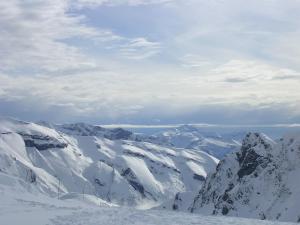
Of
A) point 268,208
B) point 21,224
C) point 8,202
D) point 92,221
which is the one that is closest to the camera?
point 21,224

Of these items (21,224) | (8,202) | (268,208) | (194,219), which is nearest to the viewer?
(21,224)

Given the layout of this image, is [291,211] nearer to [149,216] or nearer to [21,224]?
[149,216]

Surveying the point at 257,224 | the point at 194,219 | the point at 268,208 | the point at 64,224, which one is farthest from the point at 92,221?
the point at 268,208

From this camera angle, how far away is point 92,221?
48594 millimetres

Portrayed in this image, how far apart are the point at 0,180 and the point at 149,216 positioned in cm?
13327

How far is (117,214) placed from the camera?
56.2 meters

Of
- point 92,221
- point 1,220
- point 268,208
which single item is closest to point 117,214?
point 92,221

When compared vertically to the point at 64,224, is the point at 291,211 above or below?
below

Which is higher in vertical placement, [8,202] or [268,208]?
[8,202]

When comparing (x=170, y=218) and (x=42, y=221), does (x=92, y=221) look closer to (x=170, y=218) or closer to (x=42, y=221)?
(x=42, y=221)

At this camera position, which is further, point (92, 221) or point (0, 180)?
point (0, 180)

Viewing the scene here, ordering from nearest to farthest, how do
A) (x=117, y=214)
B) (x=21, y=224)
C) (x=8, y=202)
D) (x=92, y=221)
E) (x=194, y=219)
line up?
1. (x=21, y=224)
2. (x=92, y=221)
3. (x=194, y=219)
4. (x=117, y=214)
5. (x=8, y=202)

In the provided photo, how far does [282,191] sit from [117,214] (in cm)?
15110

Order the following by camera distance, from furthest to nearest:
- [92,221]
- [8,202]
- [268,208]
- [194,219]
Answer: [268,208] < [8,202] < [194,219] < [92,221]
